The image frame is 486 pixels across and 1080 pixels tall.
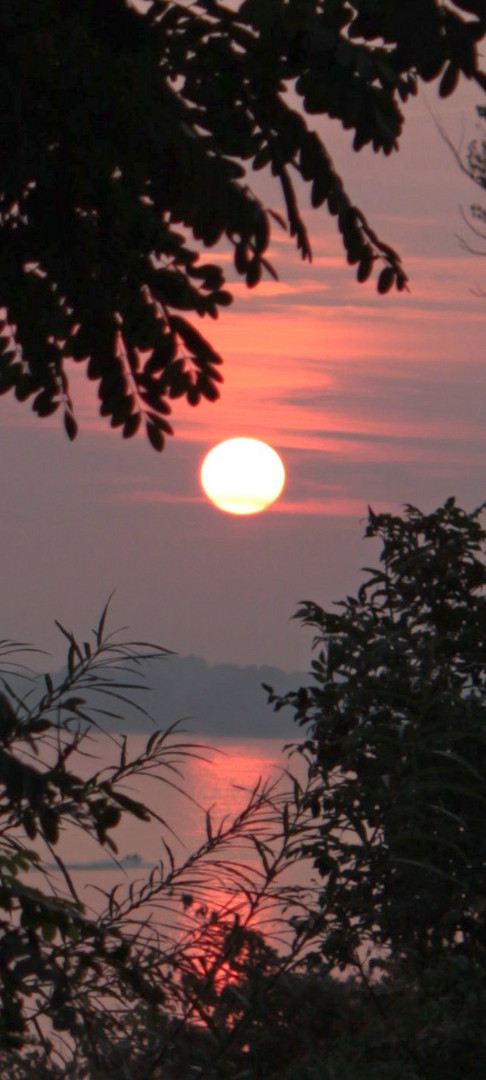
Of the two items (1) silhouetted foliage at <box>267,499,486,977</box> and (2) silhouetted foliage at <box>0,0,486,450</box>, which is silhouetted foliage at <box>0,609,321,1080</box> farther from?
(2) silhouetted foliage at <box>0,0,486,450</box>

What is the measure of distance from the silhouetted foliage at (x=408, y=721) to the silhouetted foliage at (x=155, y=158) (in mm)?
1271

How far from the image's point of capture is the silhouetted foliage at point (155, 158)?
133 inches

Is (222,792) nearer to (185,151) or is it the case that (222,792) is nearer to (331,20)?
(185,151)

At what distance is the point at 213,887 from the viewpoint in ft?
9.91

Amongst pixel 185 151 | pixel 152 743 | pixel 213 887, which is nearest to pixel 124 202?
pixel 185 151

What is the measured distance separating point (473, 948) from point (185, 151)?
3.47 metres

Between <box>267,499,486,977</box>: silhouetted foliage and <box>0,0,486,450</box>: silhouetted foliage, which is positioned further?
<box>267,499,486,977</box>: silhouetted foliage

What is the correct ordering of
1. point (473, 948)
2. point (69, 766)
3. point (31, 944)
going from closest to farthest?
point (31, 944) < point (69, 766) < point (473, 948)

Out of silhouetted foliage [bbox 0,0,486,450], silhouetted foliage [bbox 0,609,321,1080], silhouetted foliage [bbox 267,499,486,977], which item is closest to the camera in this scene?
silhouetted foliage [bbox 0,609,321,1080]

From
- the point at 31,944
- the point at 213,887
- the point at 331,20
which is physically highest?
the point at 331,20

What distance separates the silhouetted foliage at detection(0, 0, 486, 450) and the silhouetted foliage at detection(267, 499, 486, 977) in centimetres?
127

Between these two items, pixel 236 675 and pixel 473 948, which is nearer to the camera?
pixel 473 948

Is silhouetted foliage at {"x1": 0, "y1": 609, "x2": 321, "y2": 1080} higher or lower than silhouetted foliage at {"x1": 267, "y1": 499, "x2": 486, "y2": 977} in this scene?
lower

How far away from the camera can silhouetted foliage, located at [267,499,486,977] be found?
4.53 metres
